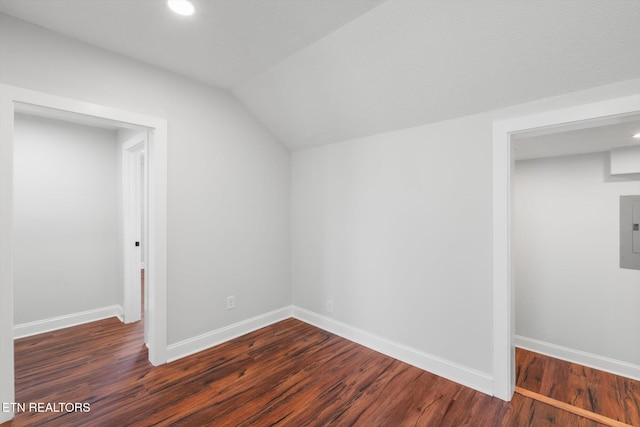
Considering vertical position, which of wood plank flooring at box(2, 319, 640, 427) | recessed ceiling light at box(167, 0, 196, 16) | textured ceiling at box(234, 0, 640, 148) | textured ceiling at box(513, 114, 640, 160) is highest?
recessed ceiling light at box(167, 0, 196, 16)

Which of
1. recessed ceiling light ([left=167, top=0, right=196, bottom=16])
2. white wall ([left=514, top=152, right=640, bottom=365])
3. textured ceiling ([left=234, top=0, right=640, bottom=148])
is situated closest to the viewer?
textured ceiling ([left=234, top=0, right=640, bottom=148])

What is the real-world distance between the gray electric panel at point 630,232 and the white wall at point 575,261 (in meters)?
0.04

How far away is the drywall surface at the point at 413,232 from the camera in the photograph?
6.97 ft

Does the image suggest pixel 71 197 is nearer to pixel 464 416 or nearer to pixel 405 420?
pixel 405 420

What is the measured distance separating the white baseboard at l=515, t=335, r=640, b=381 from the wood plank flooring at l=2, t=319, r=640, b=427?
0.60 meters

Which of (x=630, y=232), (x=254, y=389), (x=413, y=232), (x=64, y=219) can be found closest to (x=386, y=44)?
(x=413, y=232)

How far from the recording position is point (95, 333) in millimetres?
3102

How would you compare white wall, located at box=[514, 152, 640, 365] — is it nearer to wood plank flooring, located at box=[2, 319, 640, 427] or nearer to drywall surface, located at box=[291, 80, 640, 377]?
wood plank flooring, located at box=[2, 319, 640, 427]

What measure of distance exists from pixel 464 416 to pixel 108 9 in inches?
136

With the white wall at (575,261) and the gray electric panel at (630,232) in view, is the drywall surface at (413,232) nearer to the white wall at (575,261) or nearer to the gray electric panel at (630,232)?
the white wall at (575,261)

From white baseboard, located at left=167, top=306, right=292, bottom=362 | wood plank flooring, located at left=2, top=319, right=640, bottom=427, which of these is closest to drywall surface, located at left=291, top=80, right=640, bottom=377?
wood plank flooring, located at left=2, top=319, right=640, bottom=427

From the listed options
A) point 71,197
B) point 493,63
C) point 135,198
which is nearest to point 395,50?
point 493,63

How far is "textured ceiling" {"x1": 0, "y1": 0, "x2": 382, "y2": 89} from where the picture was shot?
5.64 ft

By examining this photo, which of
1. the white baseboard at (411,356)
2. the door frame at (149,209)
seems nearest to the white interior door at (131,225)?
the door frame at (149,209)
